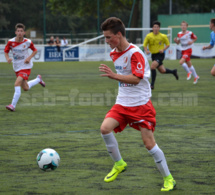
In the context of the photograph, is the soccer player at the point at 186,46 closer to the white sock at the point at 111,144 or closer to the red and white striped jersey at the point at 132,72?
the red and white striped jersey at the point at 132,72

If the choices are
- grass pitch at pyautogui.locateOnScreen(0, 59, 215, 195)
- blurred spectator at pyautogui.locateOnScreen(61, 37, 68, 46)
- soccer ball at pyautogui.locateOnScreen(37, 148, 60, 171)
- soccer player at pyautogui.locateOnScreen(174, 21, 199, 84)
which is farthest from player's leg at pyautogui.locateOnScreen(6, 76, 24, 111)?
blurred spectator at pyautogui.locateOnScreen(61, 37, 68, 46)

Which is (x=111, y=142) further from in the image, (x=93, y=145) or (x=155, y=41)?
(x=155, y=41)

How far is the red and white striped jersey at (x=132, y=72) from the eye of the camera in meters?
4.95

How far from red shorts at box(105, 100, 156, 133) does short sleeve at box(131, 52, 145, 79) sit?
1.20 ft

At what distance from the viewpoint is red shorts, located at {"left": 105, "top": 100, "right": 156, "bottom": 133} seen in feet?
16.1

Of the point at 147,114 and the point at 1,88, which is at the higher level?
the point at 147,114

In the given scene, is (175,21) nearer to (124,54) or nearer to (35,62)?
(35,62)

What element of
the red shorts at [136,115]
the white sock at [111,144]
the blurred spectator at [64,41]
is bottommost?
the blurred spectator at [64,41]

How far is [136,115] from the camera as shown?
4.93 metres

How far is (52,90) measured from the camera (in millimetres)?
15578

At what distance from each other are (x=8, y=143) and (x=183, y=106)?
567 cm

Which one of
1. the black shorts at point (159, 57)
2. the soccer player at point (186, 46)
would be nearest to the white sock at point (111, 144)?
the black shorts at point (159, 57)

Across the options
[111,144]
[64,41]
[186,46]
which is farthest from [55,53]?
[111,144]

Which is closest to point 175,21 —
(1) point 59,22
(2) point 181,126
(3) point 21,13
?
(1) point 59,22
